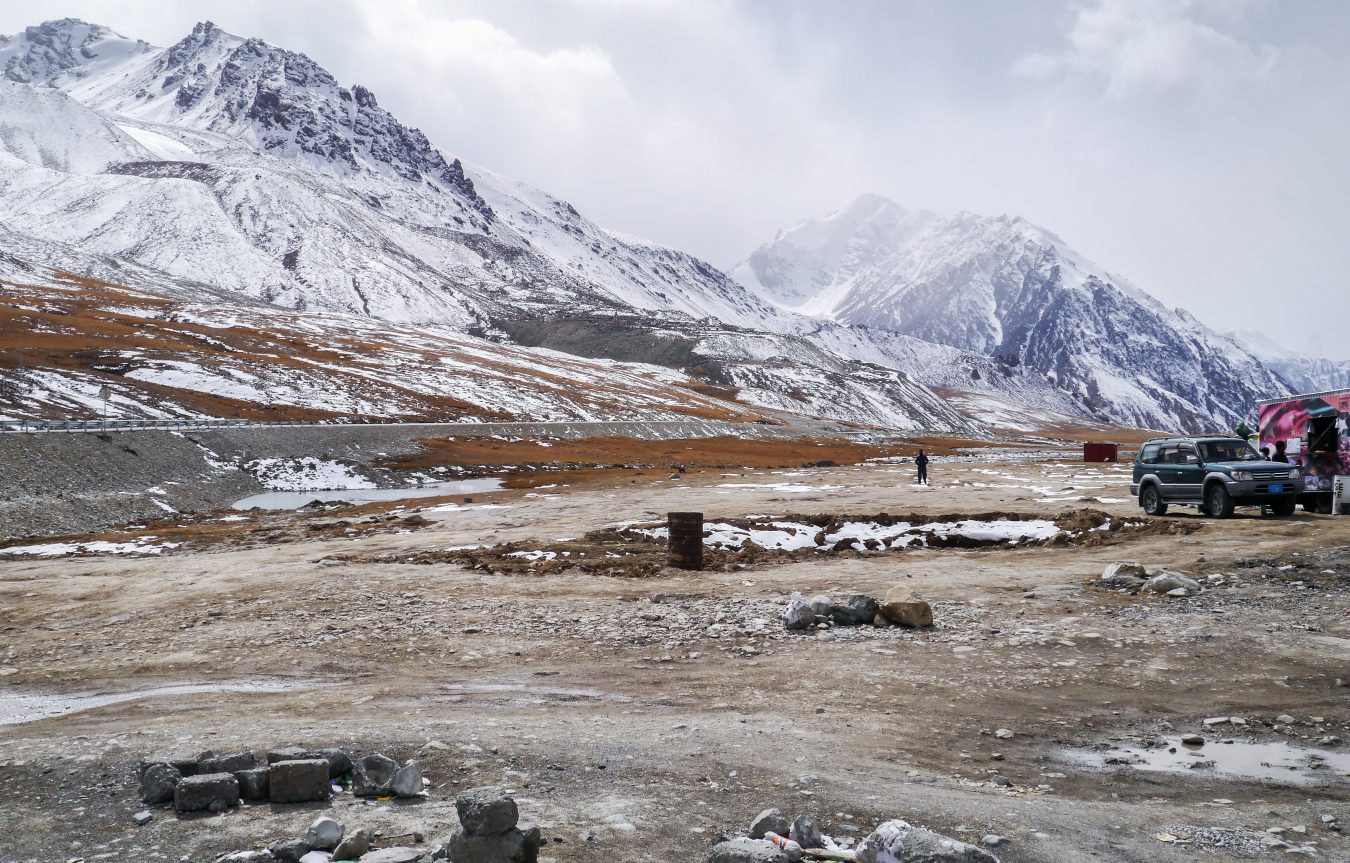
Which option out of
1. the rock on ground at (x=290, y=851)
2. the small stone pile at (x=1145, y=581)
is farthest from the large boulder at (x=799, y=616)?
the rock on ground at (x=290, y=851)

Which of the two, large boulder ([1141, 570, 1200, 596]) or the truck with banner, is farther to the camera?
the truck with banner

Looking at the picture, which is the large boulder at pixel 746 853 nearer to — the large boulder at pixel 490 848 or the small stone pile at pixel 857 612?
the large boulder at pixel 490 848

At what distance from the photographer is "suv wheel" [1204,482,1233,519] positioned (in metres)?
23.3

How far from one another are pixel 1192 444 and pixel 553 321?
A: 18251cm

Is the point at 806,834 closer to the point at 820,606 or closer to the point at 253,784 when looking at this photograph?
the point at 253,784

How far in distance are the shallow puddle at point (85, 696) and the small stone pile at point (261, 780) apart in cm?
372


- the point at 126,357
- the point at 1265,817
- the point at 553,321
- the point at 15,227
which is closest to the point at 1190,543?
the point at 1265,817

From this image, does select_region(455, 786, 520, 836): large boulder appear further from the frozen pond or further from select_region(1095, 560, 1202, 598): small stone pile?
the frozen pond

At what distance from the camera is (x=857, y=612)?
13320mm

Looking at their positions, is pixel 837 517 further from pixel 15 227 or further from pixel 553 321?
pixel 15 227

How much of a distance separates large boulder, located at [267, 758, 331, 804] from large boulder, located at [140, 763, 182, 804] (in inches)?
28.5

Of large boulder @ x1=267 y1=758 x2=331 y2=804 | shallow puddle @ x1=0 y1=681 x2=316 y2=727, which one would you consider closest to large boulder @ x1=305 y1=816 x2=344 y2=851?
large boulder @ x1=267 y1=758 x2=331 y2=804

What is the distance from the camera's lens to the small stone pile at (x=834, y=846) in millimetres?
5109

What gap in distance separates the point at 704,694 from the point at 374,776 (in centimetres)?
430
